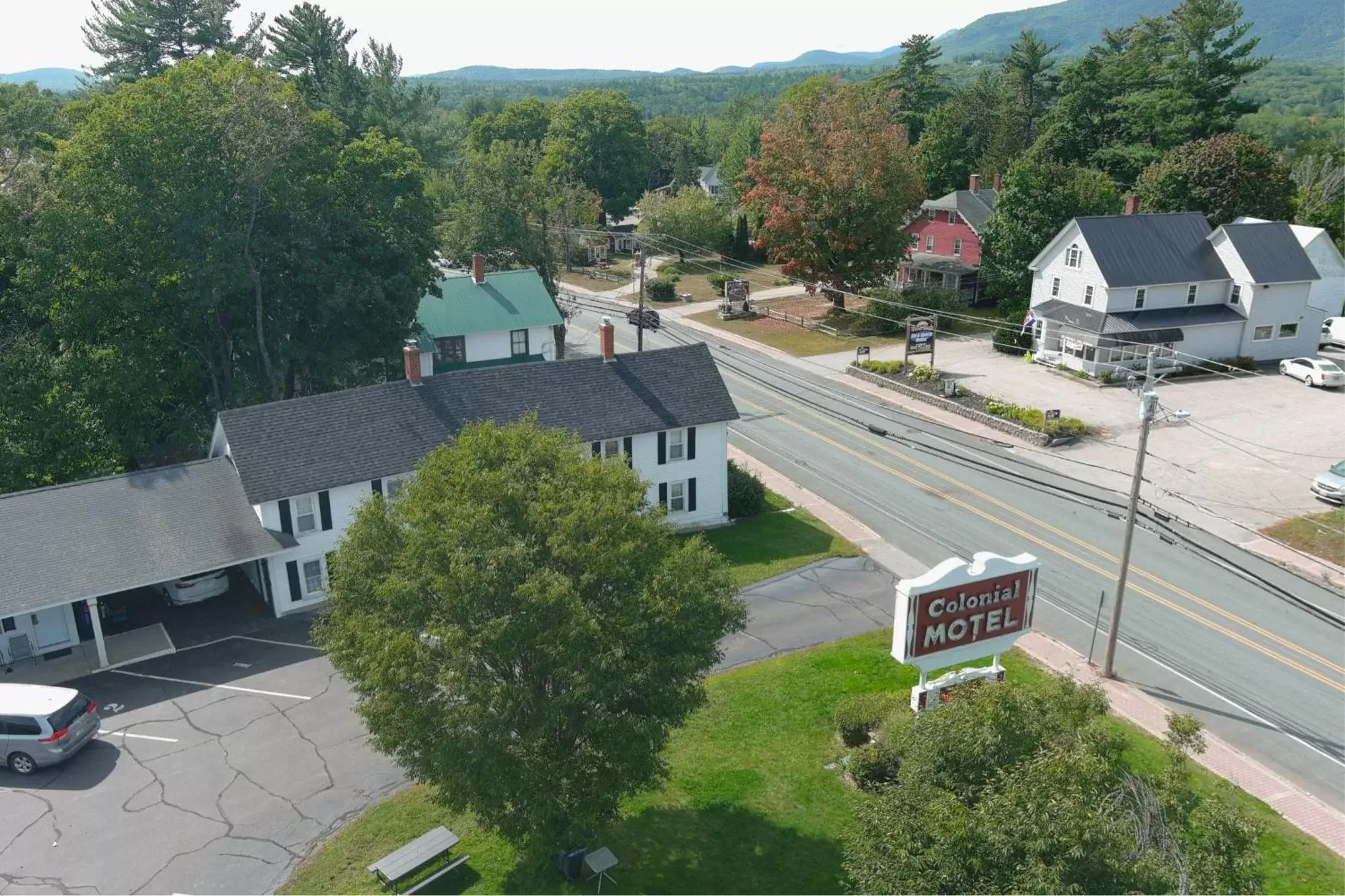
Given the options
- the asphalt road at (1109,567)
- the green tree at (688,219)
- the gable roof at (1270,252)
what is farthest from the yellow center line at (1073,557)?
the green tree at (688,219)

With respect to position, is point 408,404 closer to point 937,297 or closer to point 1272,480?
point 1272,480

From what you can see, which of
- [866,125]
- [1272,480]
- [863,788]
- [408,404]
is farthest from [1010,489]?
[866,125]

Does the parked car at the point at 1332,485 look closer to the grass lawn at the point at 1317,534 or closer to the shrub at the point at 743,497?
the grass lawn at the point at 1317,534

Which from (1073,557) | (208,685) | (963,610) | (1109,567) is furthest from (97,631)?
(1109,567)

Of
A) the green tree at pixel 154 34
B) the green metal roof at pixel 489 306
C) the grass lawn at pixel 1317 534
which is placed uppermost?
the green tree at pixel 154 34

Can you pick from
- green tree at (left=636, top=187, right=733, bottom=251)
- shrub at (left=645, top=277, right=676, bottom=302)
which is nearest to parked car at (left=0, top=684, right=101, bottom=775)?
shrub at (left=645, top=277, right=676, bottom=302)

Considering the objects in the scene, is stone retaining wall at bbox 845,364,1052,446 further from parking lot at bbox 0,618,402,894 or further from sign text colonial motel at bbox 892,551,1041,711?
parking lot at bbox 0,618,402,894
